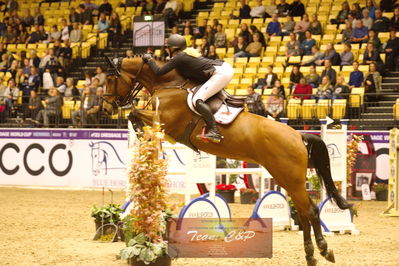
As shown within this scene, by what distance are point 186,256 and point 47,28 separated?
1937 cm

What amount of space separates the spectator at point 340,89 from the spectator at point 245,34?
161 inches

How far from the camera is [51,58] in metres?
23.0

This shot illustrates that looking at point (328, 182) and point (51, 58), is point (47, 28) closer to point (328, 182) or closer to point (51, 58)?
point (51, 58)

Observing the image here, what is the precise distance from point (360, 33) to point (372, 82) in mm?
2437

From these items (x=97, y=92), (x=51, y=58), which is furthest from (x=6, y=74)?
(x=97, y=92)

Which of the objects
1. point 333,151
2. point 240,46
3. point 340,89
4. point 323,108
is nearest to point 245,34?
point 240,46

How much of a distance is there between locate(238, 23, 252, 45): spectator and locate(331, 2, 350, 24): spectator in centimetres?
248

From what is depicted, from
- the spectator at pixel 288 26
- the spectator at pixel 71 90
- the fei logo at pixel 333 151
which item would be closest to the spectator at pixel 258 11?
the spectator at pixel 288 26

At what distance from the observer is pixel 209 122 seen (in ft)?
26.9

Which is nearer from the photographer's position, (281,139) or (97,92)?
(281,139)

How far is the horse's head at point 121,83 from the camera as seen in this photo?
8.91m

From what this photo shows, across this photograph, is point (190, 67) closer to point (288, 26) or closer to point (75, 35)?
point (288, 26)

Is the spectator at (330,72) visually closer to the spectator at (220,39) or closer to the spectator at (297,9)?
the spectator at (297,9)

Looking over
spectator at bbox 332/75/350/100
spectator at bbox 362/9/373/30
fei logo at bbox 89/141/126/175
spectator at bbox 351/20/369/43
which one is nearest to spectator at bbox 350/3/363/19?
spectator at bbox 362/9/373/30
